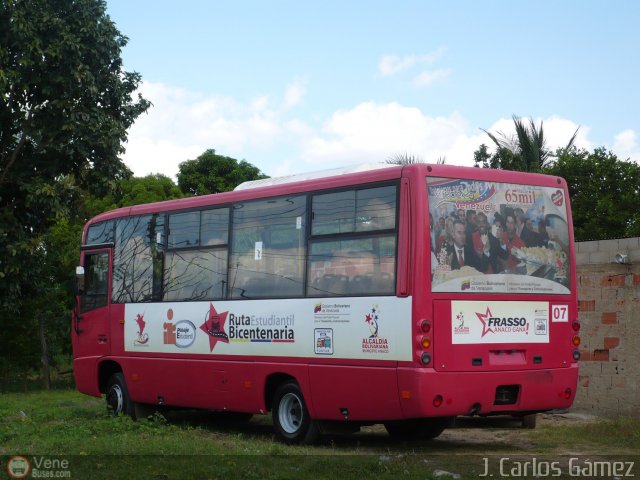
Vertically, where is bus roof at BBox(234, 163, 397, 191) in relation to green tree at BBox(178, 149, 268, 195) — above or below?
below

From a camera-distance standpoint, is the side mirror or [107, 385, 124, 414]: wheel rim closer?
[107, 385, 124, 414]: wheel rim

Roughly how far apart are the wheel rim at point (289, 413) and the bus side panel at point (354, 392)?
26.0 inches

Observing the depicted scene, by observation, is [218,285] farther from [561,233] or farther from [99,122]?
[99,122]

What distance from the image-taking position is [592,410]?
1498 cm

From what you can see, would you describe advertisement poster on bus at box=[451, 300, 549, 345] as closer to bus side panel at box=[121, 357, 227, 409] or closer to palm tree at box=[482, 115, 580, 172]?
bus side panel at box=[121, 357, 227, 409]

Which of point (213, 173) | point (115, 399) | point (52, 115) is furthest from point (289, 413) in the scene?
point (213, 173)

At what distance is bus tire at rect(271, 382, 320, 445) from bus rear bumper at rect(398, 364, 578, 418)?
1.83 metres

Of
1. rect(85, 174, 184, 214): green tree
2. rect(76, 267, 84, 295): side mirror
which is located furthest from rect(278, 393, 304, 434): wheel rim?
rect(85, 174, 184, 214): green tree

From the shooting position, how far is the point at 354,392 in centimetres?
1142

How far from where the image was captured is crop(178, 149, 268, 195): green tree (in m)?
44.2

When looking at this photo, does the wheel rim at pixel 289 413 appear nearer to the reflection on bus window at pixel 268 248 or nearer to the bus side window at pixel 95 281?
the reflection on bus window at pixel 268 248

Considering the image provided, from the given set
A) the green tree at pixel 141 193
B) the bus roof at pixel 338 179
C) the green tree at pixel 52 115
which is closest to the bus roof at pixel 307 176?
the bus roof at pixel 338 179

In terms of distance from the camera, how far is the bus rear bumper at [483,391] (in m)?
10.7

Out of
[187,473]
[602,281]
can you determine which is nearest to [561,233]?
[602,281]
